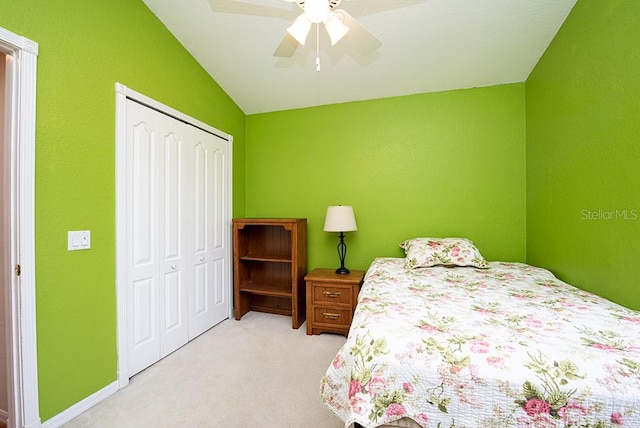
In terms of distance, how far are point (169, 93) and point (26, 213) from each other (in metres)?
1.34

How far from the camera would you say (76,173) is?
157 centimetres

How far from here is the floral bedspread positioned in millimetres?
826

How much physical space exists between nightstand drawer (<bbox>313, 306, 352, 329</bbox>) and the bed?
1.16 m

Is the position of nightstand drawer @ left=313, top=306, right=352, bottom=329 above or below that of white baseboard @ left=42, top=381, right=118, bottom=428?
above

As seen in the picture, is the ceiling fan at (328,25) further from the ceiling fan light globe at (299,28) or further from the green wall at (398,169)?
the green wall at (398,169)

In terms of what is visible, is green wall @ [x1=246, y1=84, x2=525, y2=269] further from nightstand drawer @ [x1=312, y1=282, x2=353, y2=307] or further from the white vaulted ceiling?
nightstand drawer @ [x1=312, y1=282, x2=353, y2=307]

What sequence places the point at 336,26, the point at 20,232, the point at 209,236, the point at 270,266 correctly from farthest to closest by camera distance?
the point at 270,266 → the point at 209,236 → the point at 336,26 → the point at 20,232

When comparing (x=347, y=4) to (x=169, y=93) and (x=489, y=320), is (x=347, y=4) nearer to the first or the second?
(x=169, y=93)

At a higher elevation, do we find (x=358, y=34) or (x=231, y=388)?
(x=358, y=34)

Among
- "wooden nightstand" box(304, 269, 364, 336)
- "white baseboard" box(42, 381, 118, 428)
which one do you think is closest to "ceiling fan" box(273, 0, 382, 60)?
"wooden nightstand" box(304, 269, 364, 336)

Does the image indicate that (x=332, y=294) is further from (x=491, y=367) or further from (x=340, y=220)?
(x=491, y=367)

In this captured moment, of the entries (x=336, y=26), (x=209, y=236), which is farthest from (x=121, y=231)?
(x=336, y=26)

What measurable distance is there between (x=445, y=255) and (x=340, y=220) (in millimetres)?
993

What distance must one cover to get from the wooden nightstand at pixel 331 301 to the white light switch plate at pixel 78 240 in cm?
169
